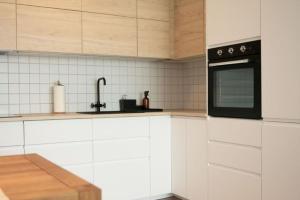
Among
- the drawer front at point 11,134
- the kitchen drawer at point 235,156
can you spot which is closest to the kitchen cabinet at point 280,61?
the kitchen drawer at point 235,156

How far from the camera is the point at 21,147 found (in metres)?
2.83

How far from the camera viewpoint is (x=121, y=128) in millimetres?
3291

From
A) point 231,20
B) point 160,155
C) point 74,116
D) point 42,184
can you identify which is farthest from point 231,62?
point 42,184

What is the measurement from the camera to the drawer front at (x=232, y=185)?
2543 millimetres

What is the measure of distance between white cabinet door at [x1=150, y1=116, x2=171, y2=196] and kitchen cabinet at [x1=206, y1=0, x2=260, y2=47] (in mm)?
998

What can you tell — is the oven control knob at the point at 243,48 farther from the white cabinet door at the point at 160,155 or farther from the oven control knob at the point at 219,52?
the white cabinet door at the point at 160,155

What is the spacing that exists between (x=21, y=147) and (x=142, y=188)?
1.24m

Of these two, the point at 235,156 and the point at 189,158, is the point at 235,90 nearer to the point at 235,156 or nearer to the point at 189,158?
the point at 235,156

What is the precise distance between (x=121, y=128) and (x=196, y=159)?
765 millimetres

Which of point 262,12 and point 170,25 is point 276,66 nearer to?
point 262,12

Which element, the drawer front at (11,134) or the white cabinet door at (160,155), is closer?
the drawer front at (11,134)

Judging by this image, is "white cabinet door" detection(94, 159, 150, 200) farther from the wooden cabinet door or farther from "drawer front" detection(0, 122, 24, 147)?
the wooden cabinet door

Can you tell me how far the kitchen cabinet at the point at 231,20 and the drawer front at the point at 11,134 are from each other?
5.72ft

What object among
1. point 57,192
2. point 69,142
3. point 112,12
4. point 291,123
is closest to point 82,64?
point 112,12
